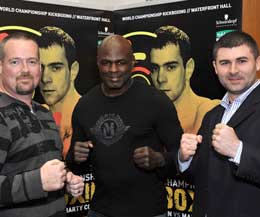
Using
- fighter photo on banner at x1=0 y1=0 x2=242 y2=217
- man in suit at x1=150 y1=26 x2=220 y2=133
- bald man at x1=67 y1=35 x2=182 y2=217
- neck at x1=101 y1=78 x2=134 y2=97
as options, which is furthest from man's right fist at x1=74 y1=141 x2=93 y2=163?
man in suit at x1=150 y1=26 x2=220 y2=133

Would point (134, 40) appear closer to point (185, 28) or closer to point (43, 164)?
point (185, 28)

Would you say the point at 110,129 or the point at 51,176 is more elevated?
the point at 110,129

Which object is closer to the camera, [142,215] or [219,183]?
[219,183]

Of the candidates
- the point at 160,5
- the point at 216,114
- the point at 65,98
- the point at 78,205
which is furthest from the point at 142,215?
the point at 160,5

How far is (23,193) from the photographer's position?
5.26ft

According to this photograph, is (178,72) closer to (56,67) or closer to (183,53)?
(183,53)

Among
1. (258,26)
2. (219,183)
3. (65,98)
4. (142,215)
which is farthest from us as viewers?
(65,98)

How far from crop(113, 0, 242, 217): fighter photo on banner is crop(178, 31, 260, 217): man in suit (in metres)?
0.60

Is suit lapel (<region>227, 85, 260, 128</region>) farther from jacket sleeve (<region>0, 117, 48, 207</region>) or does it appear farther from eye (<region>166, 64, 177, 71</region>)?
eye (<region>166, 64, 177, 71</region>)

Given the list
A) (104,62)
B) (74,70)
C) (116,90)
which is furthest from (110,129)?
(74,70)

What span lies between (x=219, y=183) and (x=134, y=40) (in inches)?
57.1

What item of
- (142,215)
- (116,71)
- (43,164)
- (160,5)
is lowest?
(142,215)

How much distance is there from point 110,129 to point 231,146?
74 centimetres

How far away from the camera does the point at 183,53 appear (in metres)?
2.63
